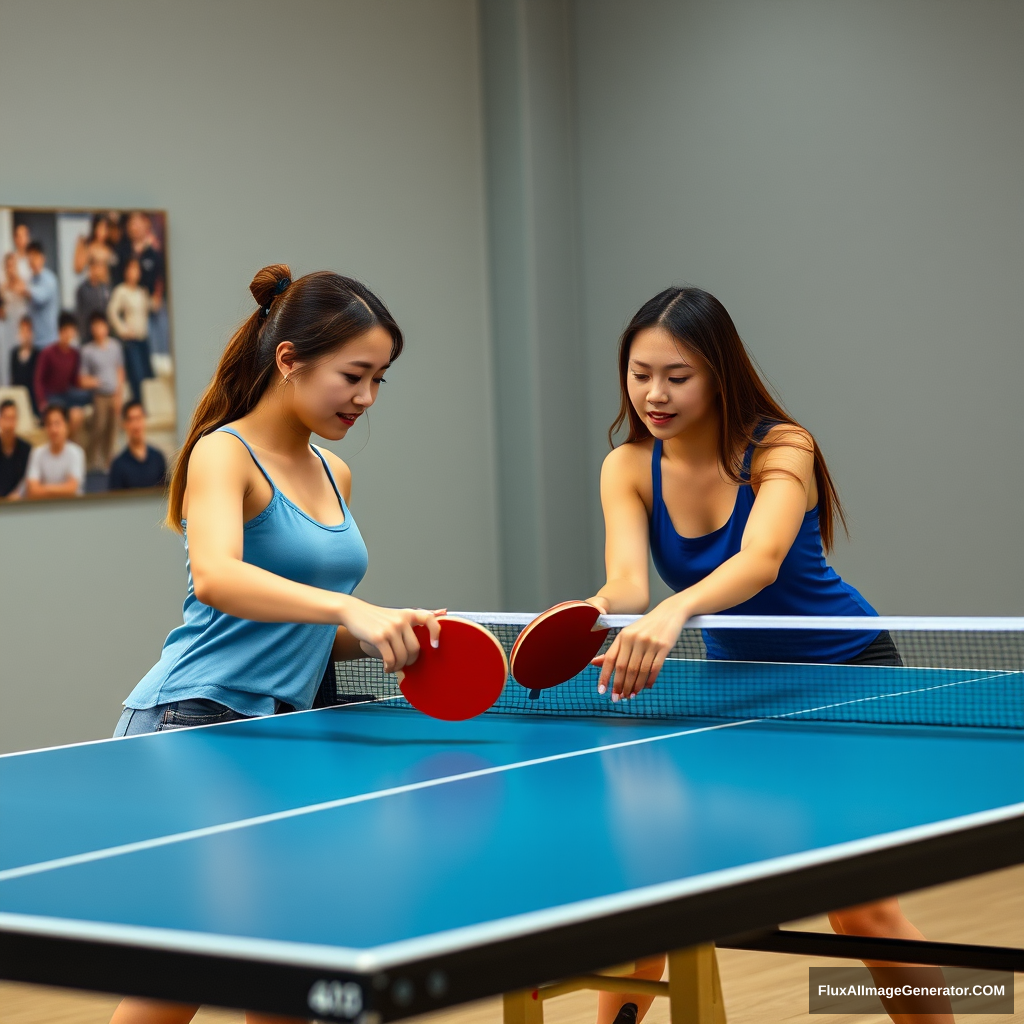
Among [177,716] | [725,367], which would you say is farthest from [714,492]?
[177,716]

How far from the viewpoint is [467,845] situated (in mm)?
1528

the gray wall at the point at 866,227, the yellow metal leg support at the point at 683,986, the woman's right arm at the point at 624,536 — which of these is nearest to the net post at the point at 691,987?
the yellow metal leg support at the point at 683,986

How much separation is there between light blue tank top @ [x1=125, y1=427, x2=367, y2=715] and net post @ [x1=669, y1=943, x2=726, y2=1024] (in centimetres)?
86

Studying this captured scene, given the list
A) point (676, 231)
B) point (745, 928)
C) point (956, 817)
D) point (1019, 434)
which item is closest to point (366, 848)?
point (745, 928)

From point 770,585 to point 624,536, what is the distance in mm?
298

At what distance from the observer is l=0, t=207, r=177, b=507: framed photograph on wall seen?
5.33 metres

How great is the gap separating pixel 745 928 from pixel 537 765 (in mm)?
686

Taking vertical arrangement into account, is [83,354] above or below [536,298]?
below

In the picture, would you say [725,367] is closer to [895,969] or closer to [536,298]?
[895,969]

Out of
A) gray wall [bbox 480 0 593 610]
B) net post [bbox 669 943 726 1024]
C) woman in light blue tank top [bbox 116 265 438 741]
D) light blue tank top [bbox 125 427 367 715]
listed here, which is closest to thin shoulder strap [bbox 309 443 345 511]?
woman in light blue tank top [bbox 116 265 438 741]

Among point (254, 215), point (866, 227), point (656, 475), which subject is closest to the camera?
point (656, 475)

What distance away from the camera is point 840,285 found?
5555mm

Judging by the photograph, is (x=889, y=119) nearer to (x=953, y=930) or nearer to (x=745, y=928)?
(x=953, y=930)

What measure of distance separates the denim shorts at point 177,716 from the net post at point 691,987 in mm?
883
